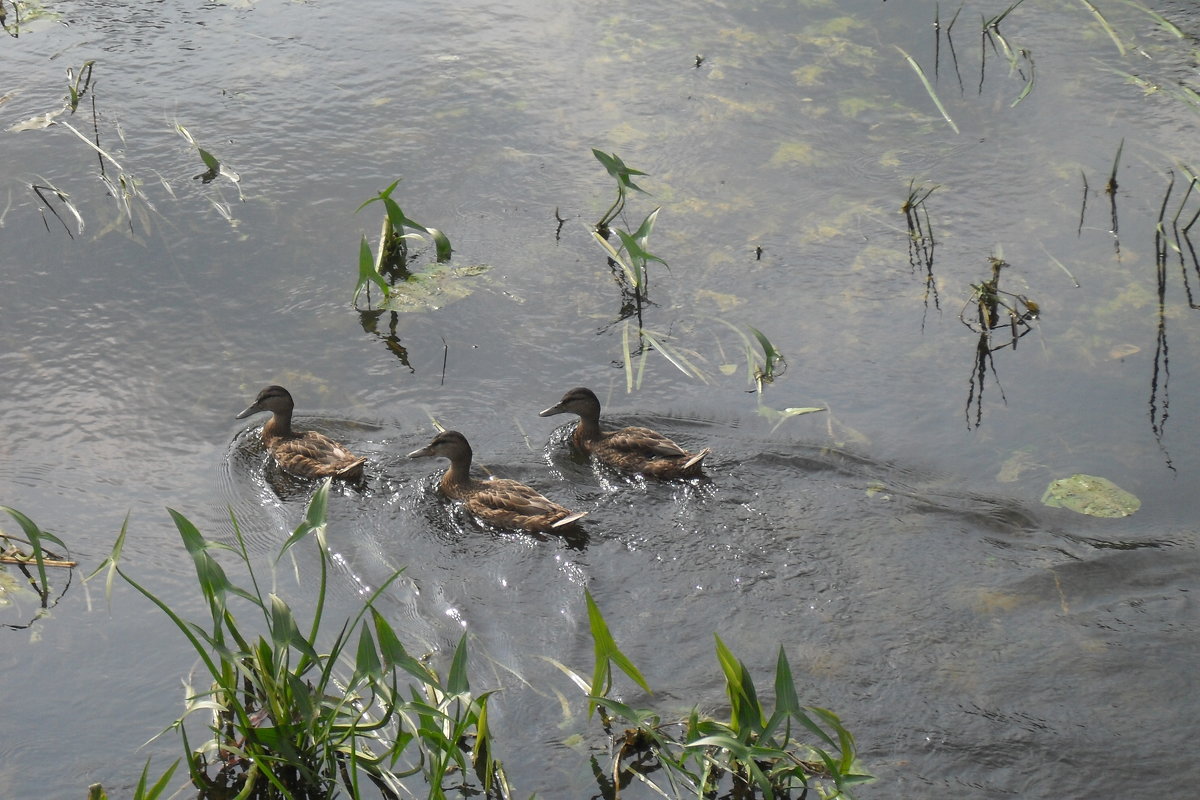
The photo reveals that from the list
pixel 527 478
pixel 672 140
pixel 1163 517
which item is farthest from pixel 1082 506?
pixel 672 140

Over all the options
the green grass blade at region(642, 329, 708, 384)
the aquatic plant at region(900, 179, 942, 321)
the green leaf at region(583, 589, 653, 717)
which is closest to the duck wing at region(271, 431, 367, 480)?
the green grass blade at region(642, 329, 708, 384)

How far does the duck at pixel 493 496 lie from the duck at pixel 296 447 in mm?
375

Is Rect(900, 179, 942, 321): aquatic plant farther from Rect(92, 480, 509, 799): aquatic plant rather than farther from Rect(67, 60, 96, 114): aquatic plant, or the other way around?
Rect(67, 60, 96, 114): aquatic plant

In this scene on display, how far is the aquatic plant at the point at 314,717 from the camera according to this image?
4.21 meters

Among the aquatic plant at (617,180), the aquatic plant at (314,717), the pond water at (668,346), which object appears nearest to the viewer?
the aquatic plant at (314,717)

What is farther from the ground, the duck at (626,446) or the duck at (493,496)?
the duck at (626,446)

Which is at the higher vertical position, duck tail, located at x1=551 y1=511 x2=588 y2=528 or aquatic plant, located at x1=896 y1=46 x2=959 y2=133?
aquatic plant, located at x1=896 y1=46 x2=959 y2=133

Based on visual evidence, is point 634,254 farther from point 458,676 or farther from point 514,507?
point 458,676

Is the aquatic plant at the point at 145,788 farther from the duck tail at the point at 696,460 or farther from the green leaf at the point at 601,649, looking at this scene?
the duck tail at the point at 696,460

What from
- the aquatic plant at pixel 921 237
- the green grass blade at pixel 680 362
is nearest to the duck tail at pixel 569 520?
the green grass blade at pixel 680 362

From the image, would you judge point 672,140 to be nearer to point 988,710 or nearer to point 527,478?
point 527,478

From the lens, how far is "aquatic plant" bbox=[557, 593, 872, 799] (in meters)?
4.21

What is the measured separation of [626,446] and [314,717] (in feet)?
9.15

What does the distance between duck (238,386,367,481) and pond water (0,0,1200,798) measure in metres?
0.16
